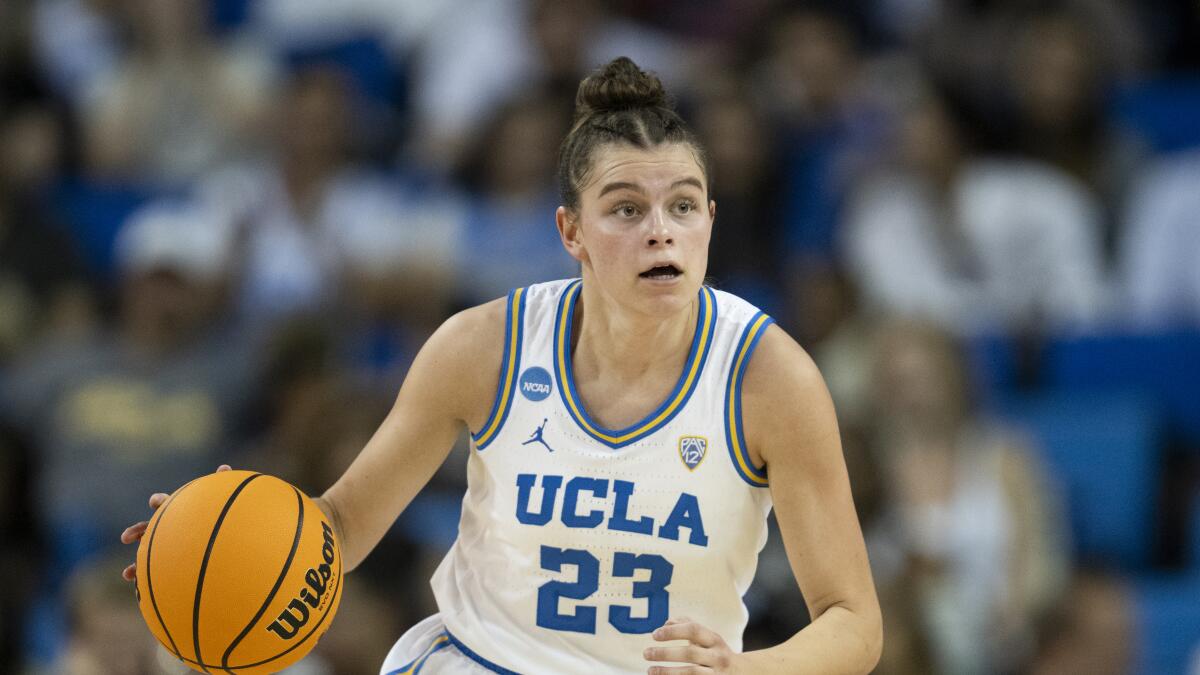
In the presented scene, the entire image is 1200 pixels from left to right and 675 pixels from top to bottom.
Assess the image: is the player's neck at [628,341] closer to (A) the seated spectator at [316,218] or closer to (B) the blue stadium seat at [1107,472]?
(B) the blue stadium seat at [1107,472]

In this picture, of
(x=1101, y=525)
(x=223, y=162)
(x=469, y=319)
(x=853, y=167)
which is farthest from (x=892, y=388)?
(x=223, y=162)

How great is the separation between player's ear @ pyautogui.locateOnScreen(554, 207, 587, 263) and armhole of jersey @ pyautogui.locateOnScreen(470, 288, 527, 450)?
227 mm

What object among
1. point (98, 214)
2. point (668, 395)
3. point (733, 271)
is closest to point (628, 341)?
point (668, 395)

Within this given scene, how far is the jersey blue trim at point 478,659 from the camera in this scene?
406 cm

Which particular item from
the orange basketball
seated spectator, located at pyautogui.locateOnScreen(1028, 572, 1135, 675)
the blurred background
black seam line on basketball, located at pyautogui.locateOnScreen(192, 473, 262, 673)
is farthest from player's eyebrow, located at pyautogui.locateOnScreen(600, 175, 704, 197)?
seated spectator, located at pyautogui.locateOnScreen(1028, 572, 1135, 675)

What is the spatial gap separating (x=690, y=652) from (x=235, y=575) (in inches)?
42.4

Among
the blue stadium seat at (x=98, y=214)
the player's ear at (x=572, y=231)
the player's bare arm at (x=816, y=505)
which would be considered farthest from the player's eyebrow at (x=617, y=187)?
the blue stadium seat at (x=98, y=214)

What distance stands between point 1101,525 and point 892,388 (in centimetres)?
113

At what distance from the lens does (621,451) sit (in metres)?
3.97

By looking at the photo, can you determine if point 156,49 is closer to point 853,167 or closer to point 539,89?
point 539,89

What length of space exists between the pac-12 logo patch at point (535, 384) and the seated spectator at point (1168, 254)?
462 centimetres

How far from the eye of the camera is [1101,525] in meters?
7.29

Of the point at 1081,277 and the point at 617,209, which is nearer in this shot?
the point at 617,209

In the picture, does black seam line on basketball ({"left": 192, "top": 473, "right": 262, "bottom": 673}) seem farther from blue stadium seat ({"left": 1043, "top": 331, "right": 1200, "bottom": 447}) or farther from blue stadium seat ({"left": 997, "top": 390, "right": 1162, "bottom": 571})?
blue stadium seat ({"left": 1043, "top": 331, "right": 1200, "bottom": 447})
